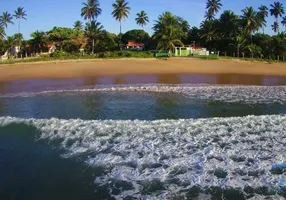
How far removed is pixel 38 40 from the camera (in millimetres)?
69375

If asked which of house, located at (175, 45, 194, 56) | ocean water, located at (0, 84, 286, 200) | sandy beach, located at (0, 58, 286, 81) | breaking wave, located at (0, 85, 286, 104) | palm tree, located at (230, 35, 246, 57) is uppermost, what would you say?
palm tree, located at (230, 35, 246, 57)

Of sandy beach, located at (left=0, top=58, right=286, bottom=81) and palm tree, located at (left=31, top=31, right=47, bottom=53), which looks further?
palm tree, located at (left=31, top=31, right=47, bottom=53)

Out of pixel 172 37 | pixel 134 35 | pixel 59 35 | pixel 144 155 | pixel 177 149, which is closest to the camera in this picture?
pixel 144 155

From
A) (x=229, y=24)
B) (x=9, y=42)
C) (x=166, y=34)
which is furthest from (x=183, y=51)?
(x=9, y=42)

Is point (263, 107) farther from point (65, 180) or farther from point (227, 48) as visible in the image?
point (227, 48)

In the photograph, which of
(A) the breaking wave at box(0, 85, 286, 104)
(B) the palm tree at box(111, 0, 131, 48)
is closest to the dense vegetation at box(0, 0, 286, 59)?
(B) the palm tree at box(111, 0, 131, 48)

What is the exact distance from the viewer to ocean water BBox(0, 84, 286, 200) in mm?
5822

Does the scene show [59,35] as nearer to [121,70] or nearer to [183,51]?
[183,51]

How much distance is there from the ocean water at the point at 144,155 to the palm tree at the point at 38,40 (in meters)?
59.9

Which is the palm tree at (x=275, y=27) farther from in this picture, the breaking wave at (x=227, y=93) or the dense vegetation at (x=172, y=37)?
the breaking wave at (x=227, y=93)

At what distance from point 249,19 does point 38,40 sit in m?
45.6

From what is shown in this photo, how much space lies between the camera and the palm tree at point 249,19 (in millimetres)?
65250

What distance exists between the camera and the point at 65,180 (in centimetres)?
631

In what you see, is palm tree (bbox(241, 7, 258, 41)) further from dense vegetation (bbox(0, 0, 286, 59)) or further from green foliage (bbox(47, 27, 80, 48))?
green foliage (bbox(47, 27, 80, 48))
